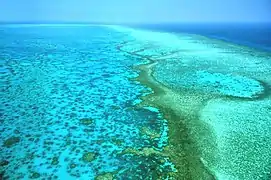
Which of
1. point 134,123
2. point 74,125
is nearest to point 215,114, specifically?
point 134,123

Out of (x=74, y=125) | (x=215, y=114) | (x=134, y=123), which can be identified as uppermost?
(x=215, y=114)

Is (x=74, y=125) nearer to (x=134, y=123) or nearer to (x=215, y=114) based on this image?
(x=134, y=123)

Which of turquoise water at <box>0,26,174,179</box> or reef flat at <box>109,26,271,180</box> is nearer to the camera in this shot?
turquoise water at <box>0,26,174,179</box>

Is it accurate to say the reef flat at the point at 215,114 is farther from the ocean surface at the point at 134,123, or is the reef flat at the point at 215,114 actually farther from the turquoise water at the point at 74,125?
the turquoise water at the point at 74,125

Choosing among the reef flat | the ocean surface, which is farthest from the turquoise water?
the reef flat

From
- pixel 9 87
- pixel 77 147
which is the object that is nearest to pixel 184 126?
pixel 77 147

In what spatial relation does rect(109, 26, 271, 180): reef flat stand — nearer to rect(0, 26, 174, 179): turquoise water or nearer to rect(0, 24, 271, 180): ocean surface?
rect(0, 24, 271, 180): ocean surface
